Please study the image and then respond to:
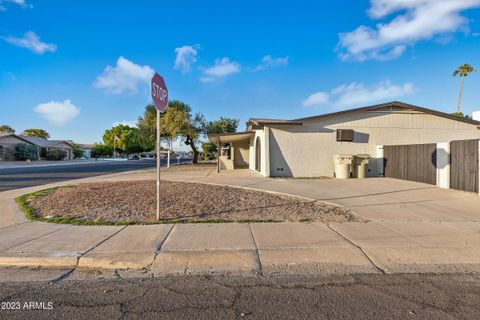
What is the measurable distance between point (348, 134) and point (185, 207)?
39.0 feet

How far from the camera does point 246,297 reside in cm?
311

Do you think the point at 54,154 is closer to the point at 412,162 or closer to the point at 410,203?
the point at 412,162

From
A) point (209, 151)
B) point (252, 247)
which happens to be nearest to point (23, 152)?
point (209, 151)

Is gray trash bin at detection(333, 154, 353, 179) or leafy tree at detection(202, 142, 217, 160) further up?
leafy tree at detection(202, 142, 217, 160)

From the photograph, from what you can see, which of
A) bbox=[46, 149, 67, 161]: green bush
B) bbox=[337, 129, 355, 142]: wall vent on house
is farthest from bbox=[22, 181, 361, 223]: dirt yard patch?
bbox=[46, 149, 67, 161]: green bush

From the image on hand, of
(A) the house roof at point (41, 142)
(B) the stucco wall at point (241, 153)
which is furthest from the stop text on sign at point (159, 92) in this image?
(A) the house roof at point (41, 142)

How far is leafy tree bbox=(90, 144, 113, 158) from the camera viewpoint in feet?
209

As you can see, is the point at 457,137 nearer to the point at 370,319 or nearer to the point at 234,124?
the point at 370,319

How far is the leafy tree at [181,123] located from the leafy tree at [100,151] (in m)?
40.6

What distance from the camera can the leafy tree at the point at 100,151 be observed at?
209 feet

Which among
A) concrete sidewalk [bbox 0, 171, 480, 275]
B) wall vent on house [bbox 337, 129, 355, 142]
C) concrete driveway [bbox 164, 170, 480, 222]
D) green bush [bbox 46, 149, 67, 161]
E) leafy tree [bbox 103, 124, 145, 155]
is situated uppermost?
leafy tree [bbox 103, 124, 145, 155]

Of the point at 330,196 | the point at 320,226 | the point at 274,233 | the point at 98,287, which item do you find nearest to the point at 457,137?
the point at 330,196

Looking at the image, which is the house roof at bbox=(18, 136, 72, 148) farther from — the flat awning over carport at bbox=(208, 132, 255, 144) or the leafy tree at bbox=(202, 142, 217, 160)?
the flat awning over carport at bbox=(208, 132, 255, 144)

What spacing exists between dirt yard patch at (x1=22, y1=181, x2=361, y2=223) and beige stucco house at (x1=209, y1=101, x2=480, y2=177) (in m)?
6.45
